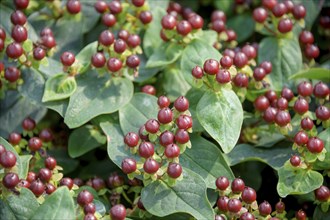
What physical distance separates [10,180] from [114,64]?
45 centimetres

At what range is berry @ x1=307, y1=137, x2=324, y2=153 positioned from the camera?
4.96ft

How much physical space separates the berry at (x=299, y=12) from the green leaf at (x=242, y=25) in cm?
23

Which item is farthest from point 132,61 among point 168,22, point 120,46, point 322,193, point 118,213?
point 322,193

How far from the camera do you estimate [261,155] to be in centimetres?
171

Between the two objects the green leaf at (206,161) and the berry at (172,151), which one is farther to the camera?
the green leaf at (206,161)

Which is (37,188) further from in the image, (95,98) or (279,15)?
(279,15)

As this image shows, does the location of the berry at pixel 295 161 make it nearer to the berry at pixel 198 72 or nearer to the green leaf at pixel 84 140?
the berry at pixel 198 72

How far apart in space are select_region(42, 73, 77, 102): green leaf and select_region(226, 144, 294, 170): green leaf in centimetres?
45

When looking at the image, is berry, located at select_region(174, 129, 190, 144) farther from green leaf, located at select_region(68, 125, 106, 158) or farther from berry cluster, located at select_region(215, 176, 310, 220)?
green leaf, located at select_region(68, 125, 106, 158)

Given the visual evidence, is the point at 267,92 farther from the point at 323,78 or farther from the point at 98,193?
the point at 98,193

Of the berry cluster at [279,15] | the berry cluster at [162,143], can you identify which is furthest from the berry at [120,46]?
the berry cluster at [279,15]

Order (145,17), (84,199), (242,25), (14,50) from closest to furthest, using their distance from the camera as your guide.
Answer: (84,199)
(14,50)
(145,17)
(242,25)

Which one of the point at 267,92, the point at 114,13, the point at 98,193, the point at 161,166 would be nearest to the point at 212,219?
the point at 161,166

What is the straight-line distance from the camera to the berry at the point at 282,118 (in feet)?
5.31
